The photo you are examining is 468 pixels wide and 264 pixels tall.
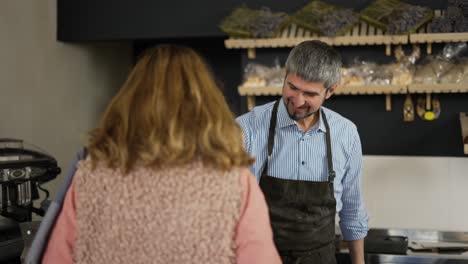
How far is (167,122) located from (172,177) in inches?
5.5

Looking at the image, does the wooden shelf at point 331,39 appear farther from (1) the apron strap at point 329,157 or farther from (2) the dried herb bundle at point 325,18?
(1) the apron strap at point 329,157

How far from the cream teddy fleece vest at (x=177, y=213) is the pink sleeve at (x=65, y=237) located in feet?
0.46

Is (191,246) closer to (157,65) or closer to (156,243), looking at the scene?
(156,243)

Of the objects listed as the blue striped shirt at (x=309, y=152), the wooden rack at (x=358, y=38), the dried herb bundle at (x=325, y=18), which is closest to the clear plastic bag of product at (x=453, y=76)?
the wooden rack at (x=358, y=38)

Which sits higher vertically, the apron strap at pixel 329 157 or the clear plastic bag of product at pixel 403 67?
the clear plastic bag of product at pixel 403 67

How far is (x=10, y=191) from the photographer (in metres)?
3.02

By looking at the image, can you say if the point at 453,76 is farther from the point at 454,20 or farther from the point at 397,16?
the point at 397,16

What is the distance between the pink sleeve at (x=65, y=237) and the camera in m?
1.93

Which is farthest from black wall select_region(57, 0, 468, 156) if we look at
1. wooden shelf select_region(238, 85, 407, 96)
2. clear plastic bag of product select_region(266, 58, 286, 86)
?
wooden shelf select_region(238, 85, 407, 96)

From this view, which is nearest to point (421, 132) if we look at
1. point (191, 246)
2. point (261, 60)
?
point (261, 60)

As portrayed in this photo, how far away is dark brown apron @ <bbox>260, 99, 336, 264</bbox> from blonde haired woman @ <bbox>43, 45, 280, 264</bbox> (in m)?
0.80

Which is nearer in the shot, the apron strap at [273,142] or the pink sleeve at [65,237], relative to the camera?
the pink sleeve at [65,237]

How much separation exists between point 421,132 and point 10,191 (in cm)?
271

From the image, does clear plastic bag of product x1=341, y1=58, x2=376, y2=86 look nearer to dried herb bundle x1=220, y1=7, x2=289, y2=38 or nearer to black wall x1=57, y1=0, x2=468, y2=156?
black wall x1=57, y1=0, x2=468, y2=156
